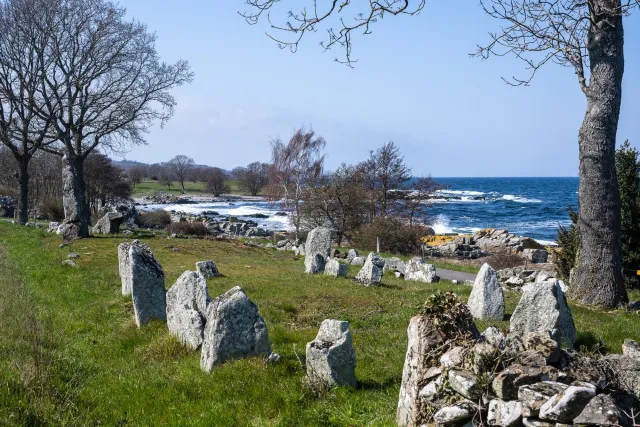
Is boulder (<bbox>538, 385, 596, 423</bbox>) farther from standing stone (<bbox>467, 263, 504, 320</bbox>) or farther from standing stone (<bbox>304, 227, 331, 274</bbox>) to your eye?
standing stone (<bbox>304, 227, 331, 274</bbox>)

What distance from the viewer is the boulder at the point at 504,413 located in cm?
420

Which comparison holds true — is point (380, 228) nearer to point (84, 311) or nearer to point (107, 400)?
point (84, 311)

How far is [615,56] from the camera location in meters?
13.6

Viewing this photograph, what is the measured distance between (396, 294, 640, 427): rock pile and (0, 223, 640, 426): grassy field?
761 mm

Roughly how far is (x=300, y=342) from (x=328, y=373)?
246 cm

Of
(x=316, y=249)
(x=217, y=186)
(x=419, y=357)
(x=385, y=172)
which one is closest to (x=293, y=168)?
(x=385, y=172)

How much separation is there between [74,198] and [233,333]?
25.8m

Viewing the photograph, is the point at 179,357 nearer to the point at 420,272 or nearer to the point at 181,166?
the point at 420,272

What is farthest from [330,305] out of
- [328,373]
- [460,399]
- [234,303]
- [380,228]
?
[380,228]

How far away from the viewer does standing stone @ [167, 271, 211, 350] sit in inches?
352

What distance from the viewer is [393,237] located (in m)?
36.0

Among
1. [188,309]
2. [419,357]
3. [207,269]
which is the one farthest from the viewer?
[207,269]

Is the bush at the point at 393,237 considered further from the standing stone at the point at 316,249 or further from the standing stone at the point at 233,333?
the standing stone at the point at 233,333

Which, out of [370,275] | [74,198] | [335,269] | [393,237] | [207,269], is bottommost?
[393,237]
